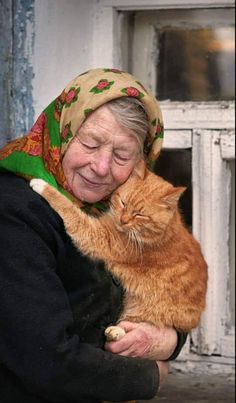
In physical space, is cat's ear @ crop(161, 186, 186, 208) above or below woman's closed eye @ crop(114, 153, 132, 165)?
below

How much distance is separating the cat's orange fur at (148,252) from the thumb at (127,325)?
36 millimetres

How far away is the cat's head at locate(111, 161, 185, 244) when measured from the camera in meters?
2.63

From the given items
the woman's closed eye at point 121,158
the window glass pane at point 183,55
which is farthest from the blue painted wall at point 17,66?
the woman's closed eye at point 121,158

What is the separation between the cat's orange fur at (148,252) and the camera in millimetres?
2605

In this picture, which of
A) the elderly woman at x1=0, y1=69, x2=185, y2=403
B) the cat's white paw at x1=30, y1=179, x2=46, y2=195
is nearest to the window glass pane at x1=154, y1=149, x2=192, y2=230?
the elderly woman at x1=0, y1=69, x2=185, y2=403

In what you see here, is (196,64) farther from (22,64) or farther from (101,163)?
(101,163)

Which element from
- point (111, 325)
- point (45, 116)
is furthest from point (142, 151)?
point (111, 325)

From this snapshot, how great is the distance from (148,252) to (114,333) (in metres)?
0.33

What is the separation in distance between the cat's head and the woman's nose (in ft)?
0.56

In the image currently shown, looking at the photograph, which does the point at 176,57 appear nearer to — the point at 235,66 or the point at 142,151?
the point at 235,66

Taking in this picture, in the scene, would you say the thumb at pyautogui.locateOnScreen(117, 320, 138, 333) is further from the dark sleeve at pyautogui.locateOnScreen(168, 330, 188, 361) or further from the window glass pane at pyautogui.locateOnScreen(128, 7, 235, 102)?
the window glass pane at pyautogui.locateOnScreen(128, 7, 235, 102)

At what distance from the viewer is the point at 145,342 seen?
253cm

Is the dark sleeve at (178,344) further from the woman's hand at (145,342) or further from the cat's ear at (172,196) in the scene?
the cat's ear at (172,196)

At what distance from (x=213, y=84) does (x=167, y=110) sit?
229mm
